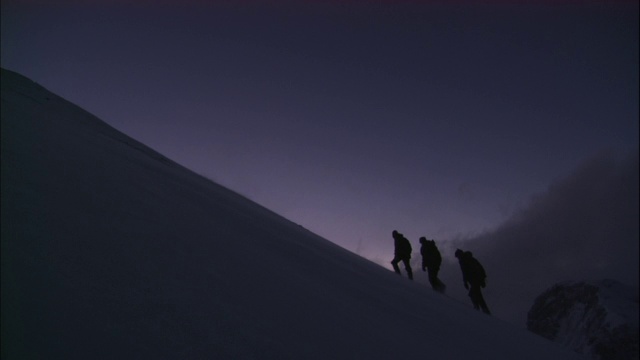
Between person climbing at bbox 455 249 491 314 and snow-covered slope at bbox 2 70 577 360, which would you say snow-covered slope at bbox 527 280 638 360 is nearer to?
person climbing at bbox 455 249 491 314

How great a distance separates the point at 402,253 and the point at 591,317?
20674 mm

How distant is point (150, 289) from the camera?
6.73 ft

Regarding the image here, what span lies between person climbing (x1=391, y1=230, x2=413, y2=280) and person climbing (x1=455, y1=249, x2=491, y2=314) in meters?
1.64

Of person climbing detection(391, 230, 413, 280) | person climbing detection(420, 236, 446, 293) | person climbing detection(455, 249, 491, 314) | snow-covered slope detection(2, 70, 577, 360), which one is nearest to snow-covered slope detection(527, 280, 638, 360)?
person climbing detection(455, 249, 491, 314)

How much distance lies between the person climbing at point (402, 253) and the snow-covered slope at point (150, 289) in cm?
712

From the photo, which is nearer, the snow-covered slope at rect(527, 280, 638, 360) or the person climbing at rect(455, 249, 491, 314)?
the person climbing at rect(455, 249, 491, 314)

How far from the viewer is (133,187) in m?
4.05

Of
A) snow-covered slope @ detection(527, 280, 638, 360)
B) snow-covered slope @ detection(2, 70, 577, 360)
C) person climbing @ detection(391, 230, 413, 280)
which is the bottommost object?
snow-covered slope @ detection(2, 70, 577, 360)

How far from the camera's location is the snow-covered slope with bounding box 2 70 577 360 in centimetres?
158

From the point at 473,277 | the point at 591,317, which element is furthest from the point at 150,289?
the point at 591,317

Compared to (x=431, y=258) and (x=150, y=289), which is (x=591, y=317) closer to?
(x=431, y=258)

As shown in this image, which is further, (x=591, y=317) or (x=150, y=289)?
(x=591, y=317)

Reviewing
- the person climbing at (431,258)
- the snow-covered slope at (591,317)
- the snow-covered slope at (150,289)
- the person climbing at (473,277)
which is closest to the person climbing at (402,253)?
the person climbing at (431,258)

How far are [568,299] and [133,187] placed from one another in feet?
108
